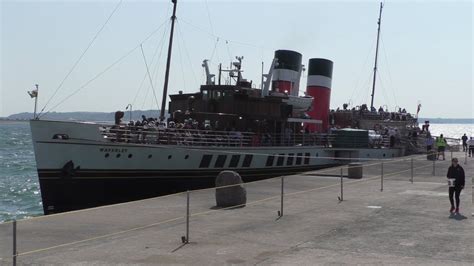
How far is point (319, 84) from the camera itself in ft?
114

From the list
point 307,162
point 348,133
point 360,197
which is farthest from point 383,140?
point 360,197

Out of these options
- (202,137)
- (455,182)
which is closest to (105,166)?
(202,137)

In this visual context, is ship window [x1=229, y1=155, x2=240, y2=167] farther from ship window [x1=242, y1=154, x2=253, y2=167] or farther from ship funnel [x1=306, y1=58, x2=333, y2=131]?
ship funnel [x1=306, y1=58, x2=333, y2=131]

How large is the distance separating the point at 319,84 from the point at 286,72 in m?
3.29

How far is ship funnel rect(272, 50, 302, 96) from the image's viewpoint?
3219 cm

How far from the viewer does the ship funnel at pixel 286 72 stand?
32188 millimetres

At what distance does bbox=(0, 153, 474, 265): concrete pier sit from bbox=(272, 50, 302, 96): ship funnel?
15.8m

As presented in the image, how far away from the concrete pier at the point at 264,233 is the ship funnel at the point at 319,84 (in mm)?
18031

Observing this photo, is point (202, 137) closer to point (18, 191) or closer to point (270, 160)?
point (270, 160)

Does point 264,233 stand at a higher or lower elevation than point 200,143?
lower

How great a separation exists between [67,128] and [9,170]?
92.6 ft

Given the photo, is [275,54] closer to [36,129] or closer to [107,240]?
[36,129]

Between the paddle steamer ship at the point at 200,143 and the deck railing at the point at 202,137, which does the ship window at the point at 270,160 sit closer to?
the paddle steamer ship at the point at 200,143

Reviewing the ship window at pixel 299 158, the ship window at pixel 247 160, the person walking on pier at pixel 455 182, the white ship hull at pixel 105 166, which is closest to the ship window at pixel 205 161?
the white ship hull at pixel 105 166
